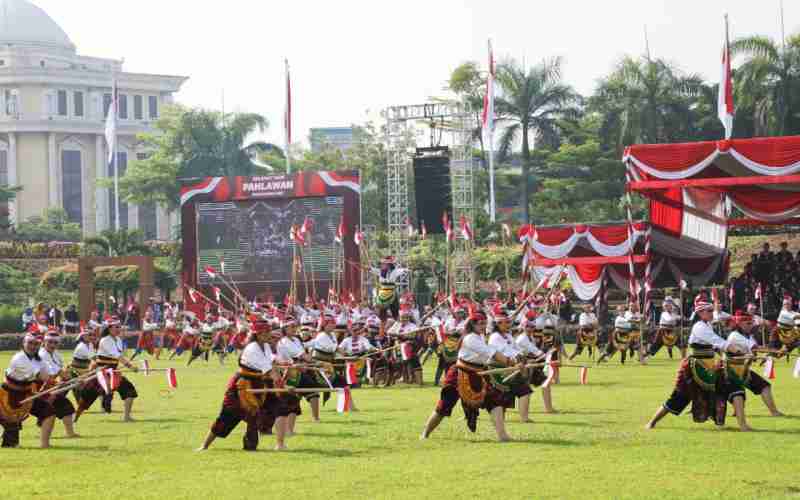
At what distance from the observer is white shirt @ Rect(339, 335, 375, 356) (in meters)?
27.8

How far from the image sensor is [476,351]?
18375 mm

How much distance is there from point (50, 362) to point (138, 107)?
9657 centimetres

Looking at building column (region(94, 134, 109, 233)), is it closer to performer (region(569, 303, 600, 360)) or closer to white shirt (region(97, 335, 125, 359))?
performer (region(569, 303, 600, 360))

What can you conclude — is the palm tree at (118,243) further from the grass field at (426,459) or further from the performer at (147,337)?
the grass field at (426,459)

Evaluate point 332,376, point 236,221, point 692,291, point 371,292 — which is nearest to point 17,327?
point 236,221

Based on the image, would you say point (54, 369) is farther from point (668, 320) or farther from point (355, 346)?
point (668, 320)

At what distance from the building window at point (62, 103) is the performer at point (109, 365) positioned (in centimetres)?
8917

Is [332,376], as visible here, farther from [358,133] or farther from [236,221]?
[358,133]

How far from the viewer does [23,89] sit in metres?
108

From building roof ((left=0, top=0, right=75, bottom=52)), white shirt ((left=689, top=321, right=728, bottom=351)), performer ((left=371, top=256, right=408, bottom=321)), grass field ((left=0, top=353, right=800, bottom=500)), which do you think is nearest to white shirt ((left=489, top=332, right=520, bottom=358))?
grass field ((left=0, top=353, right=800, bottom=500))

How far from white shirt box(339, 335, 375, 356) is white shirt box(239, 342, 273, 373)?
950cm

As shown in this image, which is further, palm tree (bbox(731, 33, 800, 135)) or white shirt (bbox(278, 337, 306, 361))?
palm tree (bbox(731, 33, 800, 135))

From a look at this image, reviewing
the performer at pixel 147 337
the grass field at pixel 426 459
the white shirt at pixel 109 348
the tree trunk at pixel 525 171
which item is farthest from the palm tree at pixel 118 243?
the white shirt at pixel 109 348

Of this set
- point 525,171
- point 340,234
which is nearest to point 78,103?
point 525,171
